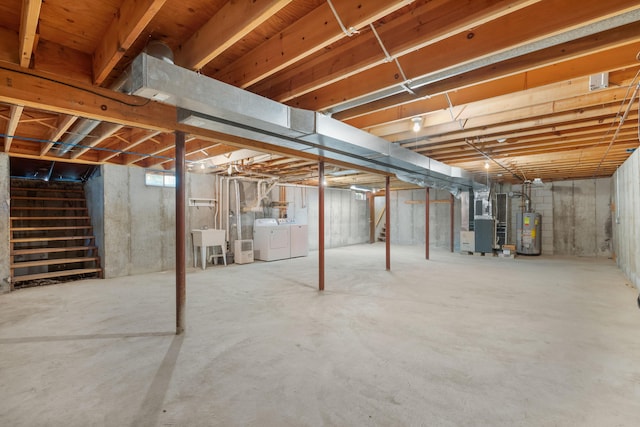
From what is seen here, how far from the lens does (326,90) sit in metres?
2.75

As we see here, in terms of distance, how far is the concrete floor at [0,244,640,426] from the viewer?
1656 millimetres

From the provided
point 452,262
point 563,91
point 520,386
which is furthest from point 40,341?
point 452,262

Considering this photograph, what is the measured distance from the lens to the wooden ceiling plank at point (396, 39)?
4.96 feet

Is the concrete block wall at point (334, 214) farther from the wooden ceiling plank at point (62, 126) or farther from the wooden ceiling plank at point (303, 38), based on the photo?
the wooden ceiling plank at point (303, 38)

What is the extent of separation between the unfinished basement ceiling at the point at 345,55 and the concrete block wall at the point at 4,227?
148 cm

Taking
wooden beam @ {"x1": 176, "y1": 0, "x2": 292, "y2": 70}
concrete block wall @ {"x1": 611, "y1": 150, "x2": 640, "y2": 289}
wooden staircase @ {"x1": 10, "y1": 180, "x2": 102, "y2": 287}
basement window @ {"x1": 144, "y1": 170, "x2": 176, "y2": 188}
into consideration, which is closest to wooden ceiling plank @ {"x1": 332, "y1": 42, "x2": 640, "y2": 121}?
wooden beam @ {"x1": 176, "y1": 0, "x2": 292, "y2": 70}

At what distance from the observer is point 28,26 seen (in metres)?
1.50

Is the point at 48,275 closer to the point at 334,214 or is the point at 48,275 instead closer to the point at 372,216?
the point at 334,214

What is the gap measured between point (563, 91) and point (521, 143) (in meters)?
1.81

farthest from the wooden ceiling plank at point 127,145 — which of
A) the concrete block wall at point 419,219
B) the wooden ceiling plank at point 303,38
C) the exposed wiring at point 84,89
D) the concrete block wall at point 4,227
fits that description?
the concrete block wall at point 419,219

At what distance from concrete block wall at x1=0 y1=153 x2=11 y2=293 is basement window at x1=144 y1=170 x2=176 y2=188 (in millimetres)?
1854

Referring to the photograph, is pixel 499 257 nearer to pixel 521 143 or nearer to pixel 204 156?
pixel 521 143

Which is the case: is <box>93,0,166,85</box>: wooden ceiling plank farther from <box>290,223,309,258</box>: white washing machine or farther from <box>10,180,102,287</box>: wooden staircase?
<box>290,223,309,258</box>: white washing machine

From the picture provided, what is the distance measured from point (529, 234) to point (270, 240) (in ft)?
22.6
